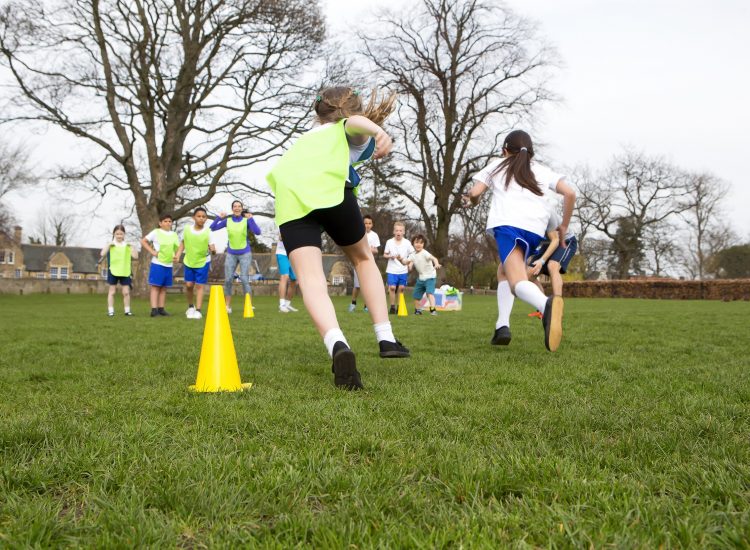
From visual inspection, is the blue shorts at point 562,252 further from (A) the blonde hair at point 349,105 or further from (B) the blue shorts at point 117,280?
(B) the blue shorts at point 117,280

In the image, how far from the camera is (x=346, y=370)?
329cm

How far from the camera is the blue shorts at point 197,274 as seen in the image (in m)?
11.4

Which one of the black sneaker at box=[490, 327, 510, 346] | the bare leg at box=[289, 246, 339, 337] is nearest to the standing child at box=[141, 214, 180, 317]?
the black sneaker at box=[490, 327, 510, 346]

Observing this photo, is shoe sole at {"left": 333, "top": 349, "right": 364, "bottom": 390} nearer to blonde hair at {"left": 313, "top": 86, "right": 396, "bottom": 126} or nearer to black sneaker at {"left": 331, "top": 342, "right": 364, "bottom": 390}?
black sneaker at {"left": 331, "top": 342, "right": 364, "bottom": 390}

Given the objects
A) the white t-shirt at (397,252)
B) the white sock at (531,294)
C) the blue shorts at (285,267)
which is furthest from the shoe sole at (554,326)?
the blue shorts at (285,267)

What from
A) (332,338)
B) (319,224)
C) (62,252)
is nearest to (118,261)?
(319,224)

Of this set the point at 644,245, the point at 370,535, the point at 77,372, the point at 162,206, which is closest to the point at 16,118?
the point at 162,206

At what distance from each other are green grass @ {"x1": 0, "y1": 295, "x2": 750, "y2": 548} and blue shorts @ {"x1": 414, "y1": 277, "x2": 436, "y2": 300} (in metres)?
8.73

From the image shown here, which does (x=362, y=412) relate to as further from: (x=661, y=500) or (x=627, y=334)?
(x=627, y=334)

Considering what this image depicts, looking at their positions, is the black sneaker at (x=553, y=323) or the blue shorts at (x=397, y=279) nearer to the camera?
the black sneaker at (x=553, y=323)

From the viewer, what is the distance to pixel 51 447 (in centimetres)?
214

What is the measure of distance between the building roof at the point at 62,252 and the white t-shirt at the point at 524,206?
8148cm

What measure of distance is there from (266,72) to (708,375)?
20843 millimetres

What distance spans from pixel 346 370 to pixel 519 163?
2757 millimetres
